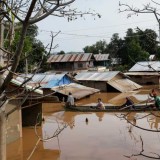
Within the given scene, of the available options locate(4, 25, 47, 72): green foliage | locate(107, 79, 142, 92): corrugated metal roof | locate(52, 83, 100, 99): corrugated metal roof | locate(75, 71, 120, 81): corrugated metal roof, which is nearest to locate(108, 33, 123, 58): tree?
locate(75, 71, 120, 81): corrugated metal roof

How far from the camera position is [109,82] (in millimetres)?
26188

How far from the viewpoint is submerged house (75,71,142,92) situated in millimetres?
26153

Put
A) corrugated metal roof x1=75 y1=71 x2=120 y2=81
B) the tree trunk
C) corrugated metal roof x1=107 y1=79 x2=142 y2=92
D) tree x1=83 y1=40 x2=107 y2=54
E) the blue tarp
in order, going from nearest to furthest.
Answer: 1. the tree trunk
2. the blue tarp
3. corrugated metal roof x1=107 y1=79 x2=142 y2=92
4. corrugated metal roof x1=75 y1=71 x2=120 y2=81
5. tree x1=83 y1=40 x2=107 y2=54

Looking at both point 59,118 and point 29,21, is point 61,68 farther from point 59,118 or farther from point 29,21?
point 29,21

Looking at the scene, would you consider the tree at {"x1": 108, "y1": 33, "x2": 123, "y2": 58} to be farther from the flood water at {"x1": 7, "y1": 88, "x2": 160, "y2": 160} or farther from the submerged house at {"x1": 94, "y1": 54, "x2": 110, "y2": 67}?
the flood water at {"x1": 7, "y1": 88, "x2": 160, "y2": 160}

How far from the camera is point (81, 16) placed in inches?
96.4

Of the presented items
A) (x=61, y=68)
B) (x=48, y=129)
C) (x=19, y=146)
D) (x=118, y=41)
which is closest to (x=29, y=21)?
(x=19, y=146)

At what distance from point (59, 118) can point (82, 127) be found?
9.22ft

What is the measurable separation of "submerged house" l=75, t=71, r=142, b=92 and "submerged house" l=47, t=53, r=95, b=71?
48.2 feet

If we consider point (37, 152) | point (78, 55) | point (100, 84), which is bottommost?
point (37, 152)

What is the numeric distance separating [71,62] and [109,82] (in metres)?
17.2

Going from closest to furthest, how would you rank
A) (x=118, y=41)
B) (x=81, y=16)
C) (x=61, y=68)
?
(x=81, y=16) < (x=61, y=68) < (x=118, y=41)

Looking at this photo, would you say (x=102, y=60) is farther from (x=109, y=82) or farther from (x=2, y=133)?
(x=2, y=133)

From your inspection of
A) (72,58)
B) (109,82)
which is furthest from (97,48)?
(109,82)
